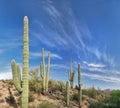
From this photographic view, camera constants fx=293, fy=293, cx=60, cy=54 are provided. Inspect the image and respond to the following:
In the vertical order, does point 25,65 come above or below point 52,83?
above

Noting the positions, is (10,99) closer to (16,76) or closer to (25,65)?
(16,76)

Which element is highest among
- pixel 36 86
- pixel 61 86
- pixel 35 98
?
pixel 36 86

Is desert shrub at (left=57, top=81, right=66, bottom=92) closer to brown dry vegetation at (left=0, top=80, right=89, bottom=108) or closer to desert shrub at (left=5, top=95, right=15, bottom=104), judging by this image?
brown dry vegetation at (left=0, top=80, right=89, bottom=108)

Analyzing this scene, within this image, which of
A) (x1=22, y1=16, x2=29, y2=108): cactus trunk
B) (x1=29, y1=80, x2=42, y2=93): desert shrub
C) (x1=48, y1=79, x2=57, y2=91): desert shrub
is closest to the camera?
(x1=22, y1=16, x2=29, y2=108): cactus trunk

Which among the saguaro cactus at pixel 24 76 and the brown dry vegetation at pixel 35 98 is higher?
the saguaro cactus at pixel 24 76

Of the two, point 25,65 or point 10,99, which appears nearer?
point 25,65

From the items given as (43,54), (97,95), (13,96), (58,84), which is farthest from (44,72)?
(97,95)

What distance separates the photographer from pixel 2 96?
2612 cm

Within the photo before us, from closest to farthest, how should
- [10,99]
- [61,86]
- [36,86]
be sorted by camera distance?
[10,99], [36,86], [61,86]

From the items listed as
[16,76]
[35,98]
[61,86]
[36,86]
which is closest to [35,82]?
[36,86]

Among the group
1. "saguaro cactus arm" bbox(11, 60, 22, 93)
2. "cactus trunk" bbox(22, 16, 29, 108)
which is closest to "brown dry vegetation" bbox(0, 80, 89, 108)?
"saguaro cactus arm" bbox(11, 60, 22, 93)

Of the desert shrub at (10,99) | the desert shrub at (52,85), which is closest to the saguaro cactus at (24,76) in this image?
the desert shrub at (10,99)

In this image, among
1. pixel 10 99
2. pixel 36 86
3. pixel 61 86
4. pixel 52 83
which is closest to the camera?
pixel 10 99

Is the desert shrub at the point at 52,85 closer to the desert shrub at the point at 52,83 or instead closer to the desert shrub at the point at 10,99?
the desert shrub at the point at 52,83
